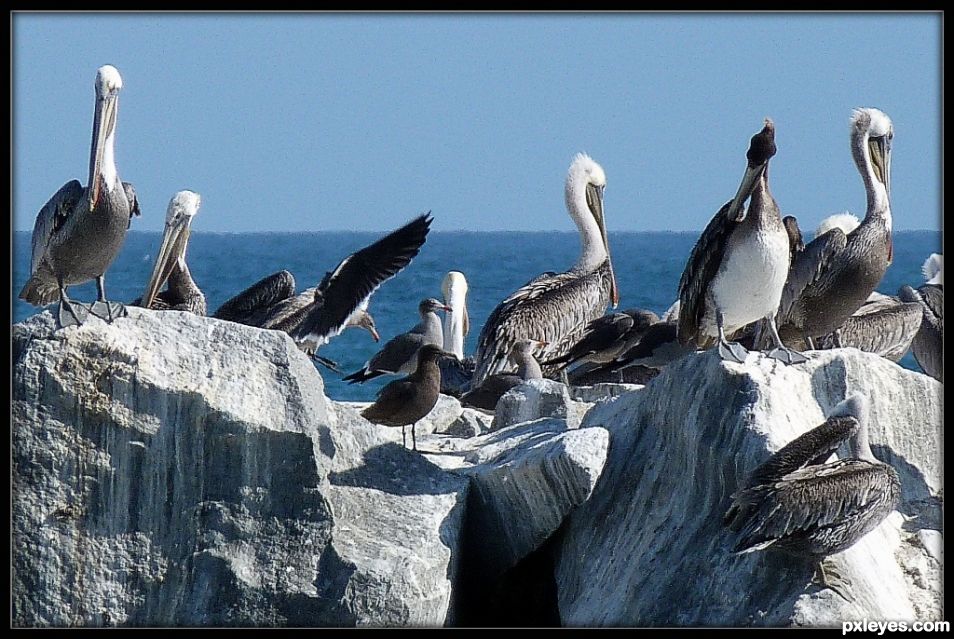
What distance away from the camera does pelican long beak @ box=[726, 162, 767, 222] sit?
261 inches

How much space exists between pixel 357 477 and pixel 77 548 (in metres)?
1.21

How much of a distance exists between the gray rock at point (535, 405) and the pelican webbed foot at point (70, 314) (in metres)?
2.93

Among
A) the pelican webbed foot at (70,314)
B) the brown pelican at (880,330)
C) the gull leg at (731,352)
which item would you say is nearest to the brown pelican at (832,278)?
the brown pelican at (880,330)

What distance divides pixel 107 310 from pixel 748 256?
278 centimetres

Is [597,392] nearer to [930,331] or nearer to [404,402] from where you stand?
[404,402]

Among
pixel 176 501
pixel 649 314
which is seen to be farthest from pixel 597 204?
pixel 176 501

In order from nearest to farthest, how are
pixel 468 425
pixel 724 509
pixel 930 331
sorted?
A: pixel 724 509
pixel 468 425
pixel 930 331

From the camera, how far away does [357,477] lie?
6.44 m

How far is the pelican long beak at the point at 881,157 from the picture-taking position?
9000mm

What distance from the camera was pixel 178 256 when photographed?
947 cm

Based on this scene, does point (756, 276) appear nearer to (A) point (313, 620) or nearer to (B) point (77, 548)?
(A) point (313, 620)

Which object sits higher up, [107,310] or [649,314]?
[107,310]

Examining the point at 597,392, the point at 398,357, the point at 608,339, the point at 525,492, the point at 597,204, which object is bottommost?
the point at 398,357

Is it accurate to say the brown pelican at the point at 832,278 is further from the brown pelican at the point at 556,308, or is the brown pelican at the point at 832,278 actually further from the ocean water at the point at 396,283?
the ocean water at the point at 396,283
